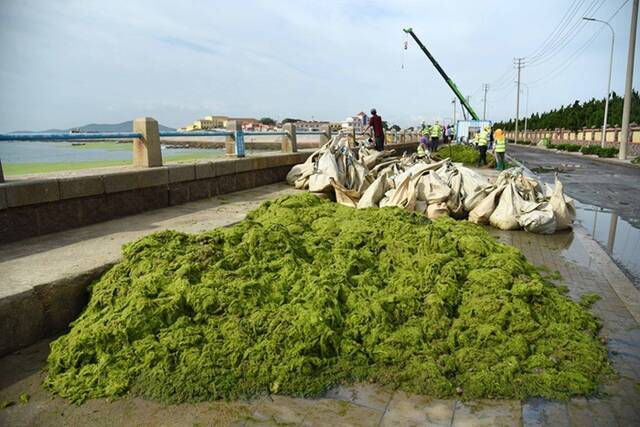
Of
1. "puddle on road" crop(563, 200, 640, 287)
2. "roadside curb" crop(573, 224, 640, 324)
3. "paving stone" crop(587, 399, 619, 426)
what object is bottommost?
"puddle on road" crop(563, 200, 640, 287)

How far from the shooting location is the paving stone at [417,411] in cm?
224

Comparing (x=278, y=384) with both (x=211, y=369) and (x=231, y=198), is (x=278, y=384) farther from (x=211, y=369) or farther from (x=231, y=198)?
(x=231, y=198)

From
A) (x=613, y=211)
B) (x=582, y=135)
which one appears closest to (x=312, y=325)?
(x=613, y=211)

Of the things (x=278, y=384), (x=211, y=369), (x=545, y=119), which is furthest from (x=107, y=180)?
(x=545, y=119)

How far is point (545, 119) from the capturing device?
60531 mm

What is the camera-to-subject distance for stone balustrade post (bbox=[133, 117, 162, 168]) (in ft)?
19.3

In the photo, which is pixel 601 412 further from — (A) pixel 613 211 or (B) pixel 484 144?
(B) pixel 484 144

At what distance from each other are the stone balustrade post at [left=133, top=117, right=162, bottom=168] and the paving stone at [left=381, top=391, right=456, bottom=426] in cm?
484

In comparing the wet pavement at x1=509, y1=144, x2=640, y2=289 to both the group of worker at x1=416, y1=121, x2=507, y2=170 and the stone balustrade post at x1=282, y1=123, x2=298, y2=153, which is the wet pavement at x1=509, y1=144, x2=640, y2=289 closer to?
the group of worker at x1=416, y1=121, x2=507, y2=170

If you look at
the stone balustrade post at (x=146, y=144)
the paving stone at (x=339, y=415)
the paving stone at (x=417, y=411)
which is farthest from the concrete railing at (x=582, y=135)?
the paving stone at (x=339, y=415)

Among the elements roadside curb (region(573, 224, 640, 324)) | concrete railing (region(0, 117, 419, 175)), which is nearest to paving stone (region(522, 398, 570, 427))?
roadside curb (region(573, 224, 640, 324))

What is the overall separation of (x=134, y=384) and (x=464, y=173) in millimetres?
6158

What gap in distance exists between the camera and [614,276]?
457 centimetres

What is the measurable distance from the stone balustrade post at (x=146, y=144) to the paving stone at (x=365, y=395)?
181 inches
